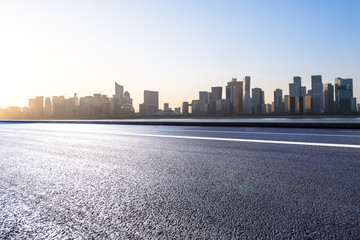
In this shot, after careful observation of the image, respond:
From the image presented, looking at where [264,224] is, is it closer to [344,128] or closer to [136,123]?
[344,128]

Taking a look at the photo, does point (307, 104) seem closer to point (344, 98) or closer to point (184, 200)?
point (344, 98)

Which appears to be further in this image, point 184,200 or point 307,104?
point 307,104

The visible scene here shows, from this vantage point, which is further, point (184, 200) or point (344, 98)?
point (344, 98)

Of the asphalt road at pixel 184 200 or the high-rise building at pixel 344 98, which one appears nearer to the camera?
the asphalt road at pixel 184 200

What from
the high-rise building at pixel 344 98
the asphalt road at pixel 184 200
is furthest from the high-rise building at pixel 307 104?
the asphalt road at pixel 184 200

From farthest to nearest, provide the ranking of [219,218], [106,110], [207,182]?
[106,110] < [207,182] < [219,218]

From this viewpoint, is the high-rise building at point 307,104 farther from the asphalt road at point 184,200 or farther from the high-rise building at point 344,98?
the asphalt road at point 184,200

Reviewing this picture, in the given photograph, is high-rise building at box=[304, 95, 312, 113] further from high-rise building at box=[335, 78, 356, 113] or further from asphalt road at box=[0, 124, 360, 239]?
asphalt road at box=[0, 124, 360, 239]

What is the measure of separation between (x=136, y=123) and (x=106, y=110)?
13001 centimetres

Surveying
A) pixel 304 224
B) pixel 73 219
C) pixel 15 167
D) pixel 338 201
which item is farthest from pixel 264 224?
pixel 15 167

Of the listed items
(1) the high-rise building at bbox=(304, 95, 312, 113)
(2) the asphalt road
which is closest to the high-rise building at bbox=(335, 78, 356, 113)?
(1) the high-rise building at bbox=(304, 95, 312, 113)

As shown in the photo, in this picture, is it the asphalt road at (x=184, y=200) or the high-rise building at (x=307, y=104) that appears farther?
the high-rise building at (x=307, y=104)

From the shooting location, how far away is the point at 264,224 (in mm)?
2133

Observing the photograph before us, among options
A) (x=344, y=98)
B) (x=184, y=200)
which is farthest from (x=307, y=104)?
(x=184, y=200)
